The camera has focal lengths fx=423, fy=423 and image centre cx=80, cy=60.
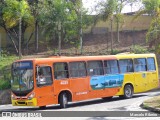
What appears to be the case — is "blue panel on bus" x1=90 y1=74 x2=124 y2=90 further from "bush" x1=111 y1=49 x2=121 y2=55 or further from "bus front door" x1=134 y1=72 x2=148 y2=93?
"bush" x1=111 y1=49 x2=121 y2=55

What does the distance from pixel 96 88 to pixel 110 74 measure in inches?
58.7

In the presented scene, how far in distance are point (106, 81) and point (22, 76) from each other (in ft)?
17.8

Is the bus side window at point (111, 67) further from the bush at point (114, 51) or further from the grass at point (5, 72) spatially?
the bush at point (114, 51)

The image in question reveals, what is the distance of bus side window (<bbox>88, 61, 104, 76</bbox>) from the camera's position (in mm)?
23547

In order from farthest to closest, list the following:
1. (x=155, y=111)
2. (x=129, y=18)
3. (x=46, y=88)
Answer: (x=129, y=18) → (x=46, y=88) → (x=155, y=111)

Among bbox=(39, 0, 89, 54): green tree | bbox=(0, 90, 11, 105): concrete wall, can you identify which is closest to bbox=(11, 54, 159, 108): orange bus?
bbox=(0, 90, 11, 105): concrete wall

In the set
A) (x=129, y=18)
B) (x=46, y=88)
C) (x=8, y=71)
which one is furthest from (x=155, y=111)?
(x=129, y=18)

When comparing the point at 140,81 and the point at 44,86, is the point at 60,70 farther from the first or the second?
the point at 140,81

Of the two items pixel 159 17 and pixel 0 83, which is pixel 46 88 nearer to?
pixel 0 83

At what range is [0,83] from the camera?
99.7 ft

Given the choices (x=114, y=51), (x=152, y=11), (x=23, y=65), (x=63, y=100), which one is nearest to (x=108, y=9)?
(x=152, y=11)

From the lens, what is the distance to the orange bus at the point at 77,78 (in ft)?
67.8

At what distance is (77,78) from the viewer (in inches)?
891

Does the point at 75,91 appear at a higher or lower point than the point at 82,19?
lower
